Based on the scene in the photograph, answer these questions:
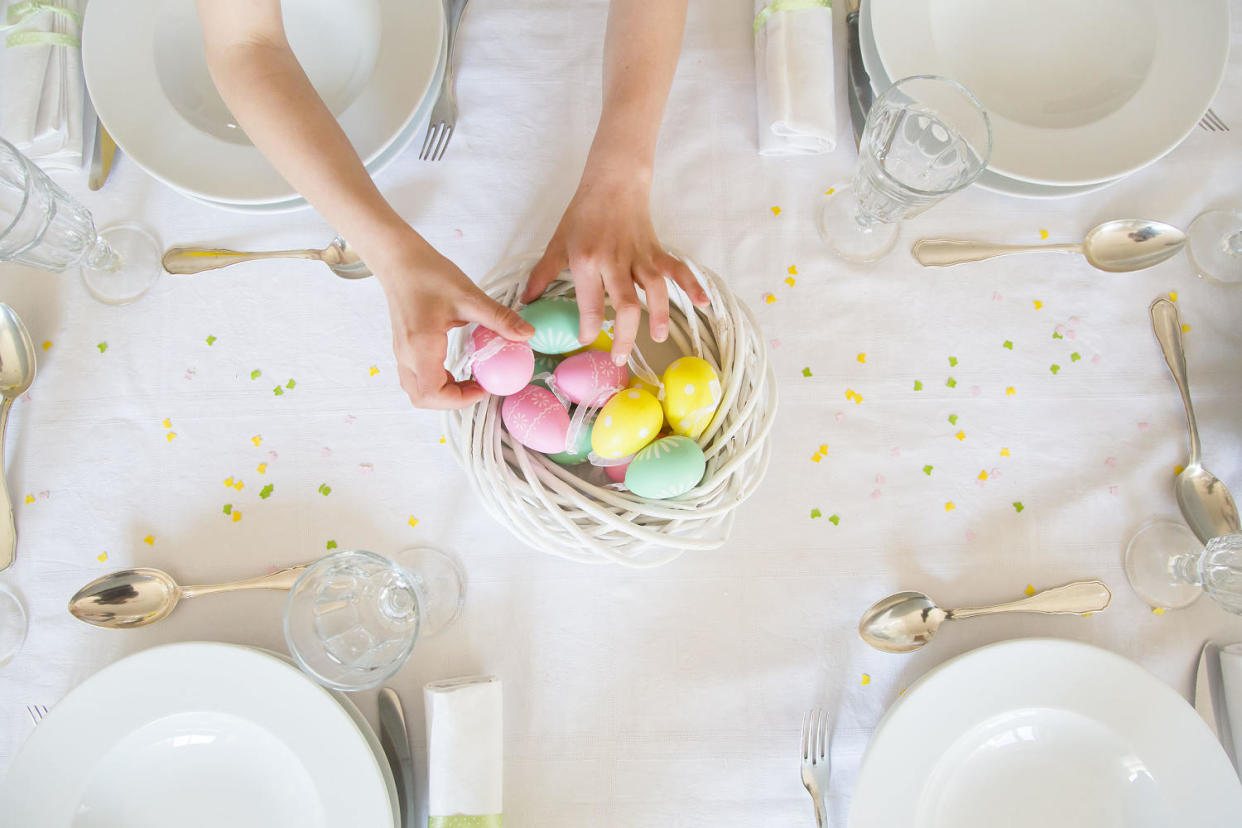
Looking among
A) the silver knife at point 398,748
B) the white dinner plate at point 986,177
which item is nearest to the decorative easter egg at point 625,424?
the silver knife at point 398,748

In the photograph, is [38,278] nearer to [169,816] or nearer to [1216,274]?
[169,816]

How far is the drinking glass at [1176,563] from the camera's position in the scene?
0.75m

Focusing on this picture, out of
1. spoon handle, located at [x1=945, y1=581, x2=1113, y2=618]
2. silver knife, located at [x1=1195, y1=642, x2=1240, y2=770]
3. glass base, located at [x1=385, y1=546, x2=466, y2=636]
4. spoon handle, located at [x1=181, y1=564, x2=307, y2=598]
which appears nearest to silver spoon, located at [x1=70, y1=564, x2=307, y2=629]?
spoon handle, located at [x1=181, y1=564, x2=307, y2=598]

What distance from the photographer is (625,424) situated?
26.7 inches

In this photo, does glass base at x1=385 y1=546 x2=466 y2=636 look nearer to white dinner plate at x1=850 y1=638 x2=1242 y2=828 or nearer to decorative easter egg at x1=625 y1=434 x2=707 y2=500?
decorative easter egg at x1=625 y1=434 x2=707 y2=500

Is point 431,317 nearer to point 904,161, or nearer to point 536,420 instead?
point 536,420

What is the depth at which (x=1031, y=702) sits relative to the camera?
74 cm

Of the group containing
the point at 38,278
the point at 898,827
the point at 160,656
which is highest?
the point at 38,278

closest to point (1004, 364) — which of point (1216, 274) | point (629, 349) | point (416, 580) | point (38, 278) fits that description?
point (1216, 274)

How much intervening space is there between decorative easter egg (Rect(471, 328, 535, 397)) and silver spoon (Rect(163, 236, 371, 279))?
0.26 m

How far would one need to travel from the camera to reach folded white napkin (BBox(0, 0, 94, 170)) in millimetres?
835

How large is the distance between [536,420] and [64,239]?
22.2 inches

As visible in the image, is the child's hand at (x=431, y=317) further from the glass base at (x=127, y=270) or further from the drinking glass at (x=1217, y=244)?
the drinking glass at (x=1217, y=244)

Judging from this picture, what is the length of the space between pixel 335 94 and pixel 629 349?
48cm
